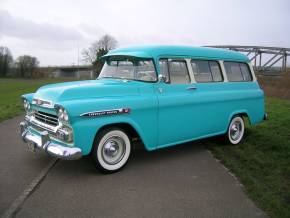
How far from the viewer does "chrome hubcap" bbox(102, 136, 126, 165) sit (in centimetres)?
513

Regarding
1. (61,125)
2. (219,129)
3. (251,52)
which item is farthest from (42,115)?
(251,52)

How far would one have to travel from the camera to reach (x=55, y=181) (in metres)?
4.85

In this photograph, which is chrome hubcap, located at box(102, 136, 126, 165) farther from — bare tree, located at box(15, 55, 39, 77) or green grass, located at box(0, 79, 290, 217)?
bare tree, located at box(15, 55, 39, 77)

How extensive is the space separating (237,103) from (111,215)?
4371 mm

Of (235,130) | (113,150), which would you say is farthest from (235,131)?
(113,150)

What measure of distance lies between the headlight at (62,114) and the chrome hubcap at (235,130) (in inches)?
160

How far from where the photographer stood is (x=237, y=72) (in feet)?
24.3

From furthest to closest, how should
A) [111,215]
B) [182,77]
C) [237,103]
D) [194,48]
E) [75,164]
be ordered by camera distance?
[237,103] < [194,48] < [182,77] < [75,164] < [111,215]

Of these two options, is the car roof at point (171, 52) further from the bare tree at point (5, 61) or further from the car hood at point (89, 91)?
the bare tree at point (5, 61)

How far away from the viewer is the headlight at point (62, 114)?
4602 millimetres

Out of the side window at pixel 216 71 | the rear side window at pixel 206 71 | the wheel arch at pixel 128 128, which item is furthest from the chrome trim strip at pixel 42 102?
the side window at pixel 216 71

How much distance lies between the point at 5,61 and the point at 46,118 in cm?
9430

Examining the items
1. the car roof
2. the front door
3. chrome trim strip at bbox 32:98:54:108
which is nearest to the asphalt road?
the front door

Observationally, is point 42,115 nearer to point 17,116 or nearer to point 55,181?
point 55,181
